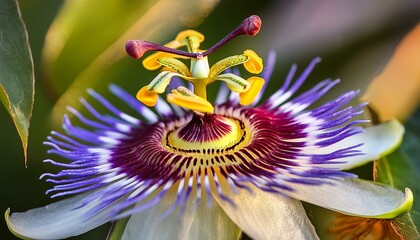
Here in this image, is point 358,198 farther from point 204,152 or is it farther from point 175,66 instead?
point 175,66

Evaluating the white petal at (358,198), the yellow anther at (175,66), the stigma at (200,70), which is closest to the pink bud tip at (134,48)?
the stigma at (200,70)

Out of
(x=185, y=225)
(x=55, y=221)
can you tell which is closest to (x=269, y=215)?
(x=185, y=225)

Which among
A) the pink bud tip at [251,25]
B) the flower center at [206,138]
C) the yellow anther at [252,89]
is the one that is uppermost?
the pink bud tip at [251,25]

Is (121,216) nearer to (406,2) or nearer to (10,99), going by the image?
(10,99)

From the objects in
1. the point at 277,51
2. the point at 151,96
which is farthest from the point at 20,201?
the point at 277,51

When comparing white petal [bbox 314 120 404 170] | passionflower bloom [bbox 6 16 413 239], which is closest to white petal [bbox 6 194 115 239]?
passionflower bloom [bbox 6 16 413 239]

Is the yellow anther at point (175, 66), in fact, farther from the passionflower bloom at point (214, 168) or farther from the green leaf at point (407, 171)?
the green leaf at point (407, 171)

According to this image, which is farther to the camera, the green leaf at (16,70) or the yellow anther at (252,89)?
the yellow anther at (252,89)
